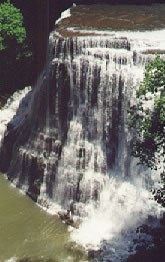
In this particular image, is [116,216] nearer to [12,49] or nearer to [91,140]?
[91,140]

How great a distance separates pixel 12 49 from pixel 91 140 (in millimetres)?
14852

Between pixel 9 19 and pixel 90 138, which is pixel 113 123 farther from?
pixel 9 19

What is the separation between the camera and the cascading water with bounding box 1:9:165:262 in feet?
89.1

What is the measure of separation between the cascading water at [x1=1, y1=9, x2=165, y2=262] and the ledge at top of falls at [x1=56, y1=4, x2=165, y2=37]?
12.5 feet

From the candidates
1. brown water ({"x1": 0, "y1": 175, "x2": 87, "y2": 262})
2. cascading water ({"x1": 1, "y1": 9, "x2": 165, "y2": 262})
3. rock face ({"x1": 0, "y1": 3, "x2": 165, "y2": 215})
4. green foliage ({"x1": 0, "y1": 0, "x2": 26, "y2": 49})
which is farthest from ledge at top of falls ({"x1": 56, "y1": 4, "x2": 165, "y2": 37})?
brown water ({"x1": 0, "y1": 175, "x2": 87, "y2": 262})

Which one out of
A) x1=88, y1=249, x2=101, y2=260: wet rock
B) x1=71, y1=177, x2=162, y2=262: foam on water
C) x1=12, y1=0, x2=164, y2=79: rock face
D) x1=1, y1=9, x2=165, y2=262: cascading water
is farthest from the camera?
x1=12, y1=0, x2=164, y2=79: rock face

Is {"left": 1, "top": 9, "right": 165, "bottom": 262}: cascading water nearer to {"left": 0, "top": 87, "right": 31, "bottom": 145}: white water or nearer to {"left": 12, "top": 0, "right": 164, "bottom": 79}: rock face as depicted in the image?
{"left": 0, "top": 87, "right": 31, "bottom": 145}: white water

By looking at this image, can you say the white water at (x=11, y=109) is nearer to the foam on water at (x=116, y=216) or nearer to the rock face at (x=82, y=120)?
the rock face at (x=82, y=120)

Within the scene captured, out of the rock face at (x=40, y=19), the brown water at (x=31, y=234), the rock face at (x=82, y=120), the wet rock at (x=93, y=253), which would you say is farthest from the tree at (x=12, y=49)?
the wet rock at (x=93, y=253)

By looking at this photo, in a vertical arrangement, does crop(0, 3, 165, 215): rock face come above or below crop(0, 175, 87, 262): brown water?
above

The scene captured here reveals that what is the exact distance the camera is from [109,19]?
37.2 metres

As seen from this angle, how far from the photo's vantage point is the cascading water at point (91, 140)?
89.1 ft

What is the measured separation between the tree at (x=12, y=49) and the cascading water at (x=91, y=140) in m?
8.67

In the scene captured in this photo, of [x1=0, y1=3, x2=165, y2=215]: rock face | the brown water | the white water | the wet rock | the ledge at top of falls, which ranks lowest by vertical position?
the brown water
